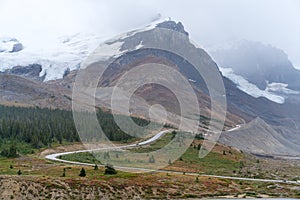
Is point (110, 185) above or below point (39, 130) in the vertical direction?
below

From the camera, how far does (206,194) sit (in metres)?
73.2

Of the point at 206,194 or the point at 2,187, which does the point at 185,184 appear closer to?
the point at 206,194

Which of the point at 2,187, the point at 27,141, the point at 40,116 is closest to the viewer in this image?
the point at 2,187

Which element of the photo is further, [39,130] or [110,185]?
[39,130]

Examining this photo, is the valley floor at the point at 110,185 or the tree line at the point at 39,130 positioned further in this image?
the tree line at the point at 39,130

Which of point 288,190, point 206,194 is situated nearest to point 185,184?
point 206,194

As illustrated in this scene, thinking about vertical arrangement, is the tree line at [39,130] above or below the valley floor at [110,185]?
above

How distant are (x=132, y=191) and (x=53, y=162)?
3088cm

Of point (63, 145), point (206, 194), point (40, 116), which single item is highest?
point (40, 116)

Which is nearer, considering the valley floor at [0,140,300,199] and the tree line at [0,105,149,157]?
the valley floor at [0,140,300,199]

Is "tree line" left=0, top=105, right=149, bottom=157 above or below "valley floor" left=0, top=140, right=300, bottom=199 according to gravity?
above

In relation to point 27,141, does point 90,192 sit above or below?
below

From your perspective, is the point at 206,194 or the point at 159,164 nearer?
the point at 206,194

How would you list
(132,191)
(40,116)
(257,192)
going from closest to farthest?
(132,191), (257,192), (40,116)
